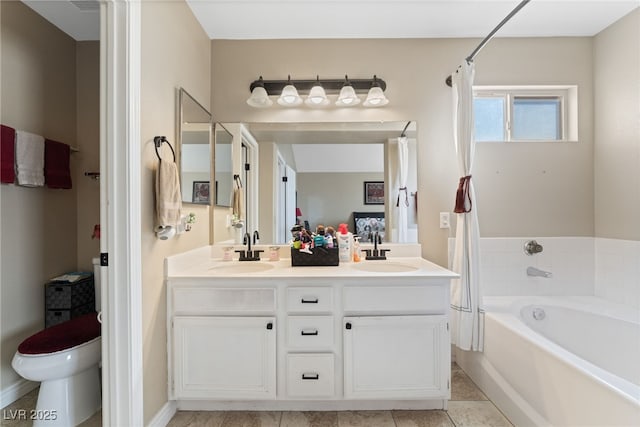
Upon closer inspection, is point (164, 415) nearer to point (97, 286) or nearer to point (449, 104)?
point (97, 286)

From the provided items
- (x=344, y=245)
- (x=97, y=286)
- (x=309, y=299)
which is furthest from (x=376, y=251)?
(x=97, y=286)

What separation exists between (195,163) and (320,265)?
1059 millimetres

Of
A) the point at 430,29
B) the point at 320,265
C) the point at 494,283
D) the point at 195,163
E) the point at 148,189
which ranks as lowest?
the point at 494,283

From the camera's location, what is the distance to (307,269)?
184 cm

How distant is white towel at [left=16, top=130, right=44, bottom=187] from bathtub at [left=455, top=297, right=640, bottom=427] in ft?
10.1

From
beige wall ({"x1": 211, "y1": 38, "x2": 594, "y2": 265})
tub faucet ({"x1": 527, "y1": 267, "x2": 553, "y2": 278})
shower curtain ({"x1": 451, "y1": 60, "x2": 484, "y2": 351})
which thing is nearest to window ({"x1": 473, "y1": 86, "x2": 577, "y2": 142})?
beige wall ({"x1": 211, "y1": 38, "x2": 594, "y2": 265})

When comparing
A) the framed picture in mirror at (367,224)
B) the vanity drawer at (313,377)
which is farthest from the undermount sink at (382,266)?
the vanity drawer at (313,377)

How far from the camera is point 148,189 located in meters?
1.54

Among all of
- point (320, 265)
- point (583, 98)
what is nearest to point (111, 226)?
point (320, 265)

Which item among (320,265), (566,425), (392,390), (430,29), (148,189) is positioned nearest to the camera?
(566,425)

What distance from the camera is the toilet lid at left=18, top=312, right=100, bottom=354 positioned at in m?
1.56

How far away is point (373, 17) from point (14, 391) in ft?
11.0

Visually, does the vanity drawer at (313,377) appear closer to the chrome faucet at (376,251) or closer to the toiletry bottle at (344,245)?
the toiletry bottle at (344,245)

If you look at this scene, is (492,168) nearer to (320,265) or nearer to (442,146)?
(442,146)
